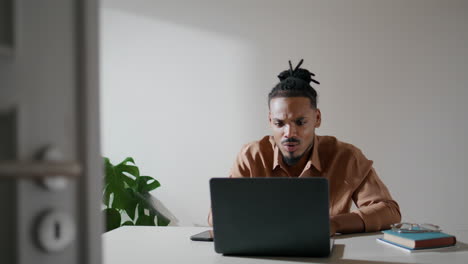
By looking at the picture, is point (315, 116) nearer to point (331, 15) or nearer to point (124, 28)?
point (331, 15)

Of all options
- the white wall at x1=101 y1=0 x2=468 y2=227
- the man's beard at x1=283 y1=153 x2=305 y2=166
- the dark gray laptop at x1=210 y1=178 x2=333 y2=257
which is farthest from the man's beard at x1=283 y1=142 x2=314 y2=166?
the white wall at x1=101 y1=0 x2=468 y2=227

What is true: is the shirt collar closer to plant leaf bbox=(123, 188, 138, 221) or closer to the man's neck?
the man's neck

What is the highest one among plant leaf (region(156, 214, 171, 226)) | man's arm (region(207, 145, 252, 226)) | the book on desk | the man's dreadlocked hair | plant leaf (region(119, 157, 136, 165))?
the man's dreadlocked hair

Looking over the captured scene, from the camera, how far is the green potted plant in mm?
3247

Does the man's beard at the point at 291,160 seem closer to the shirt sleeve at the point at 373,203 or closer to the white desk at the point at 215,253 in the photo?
the shirt sleeve at the point at 373,203

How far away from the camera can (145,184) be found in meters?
3.40

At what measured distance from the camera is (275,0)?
3.38m

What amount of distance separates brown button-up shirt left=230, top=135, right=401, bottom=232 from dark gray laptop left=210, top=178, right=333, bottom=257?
24.0 inches

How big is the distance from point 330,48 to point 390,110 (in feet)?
1.89

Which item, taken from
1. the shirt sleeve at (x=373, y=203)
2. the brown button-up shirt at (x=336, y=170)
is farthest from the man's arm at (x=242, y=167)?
the shirt sleeve at (x=373, y=203)

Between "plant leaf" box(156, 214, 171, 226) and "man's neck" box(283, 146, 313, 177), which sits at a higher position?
"man's neck" box(283, 146, 313, 177)

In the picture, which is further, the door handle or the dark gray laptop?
the dark gray laptop

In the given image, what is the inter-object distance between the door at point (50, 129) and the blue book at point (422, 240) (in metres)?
1.05

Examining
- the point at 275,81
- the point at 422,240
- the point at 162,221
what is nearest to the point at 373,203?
the point at 422,240
